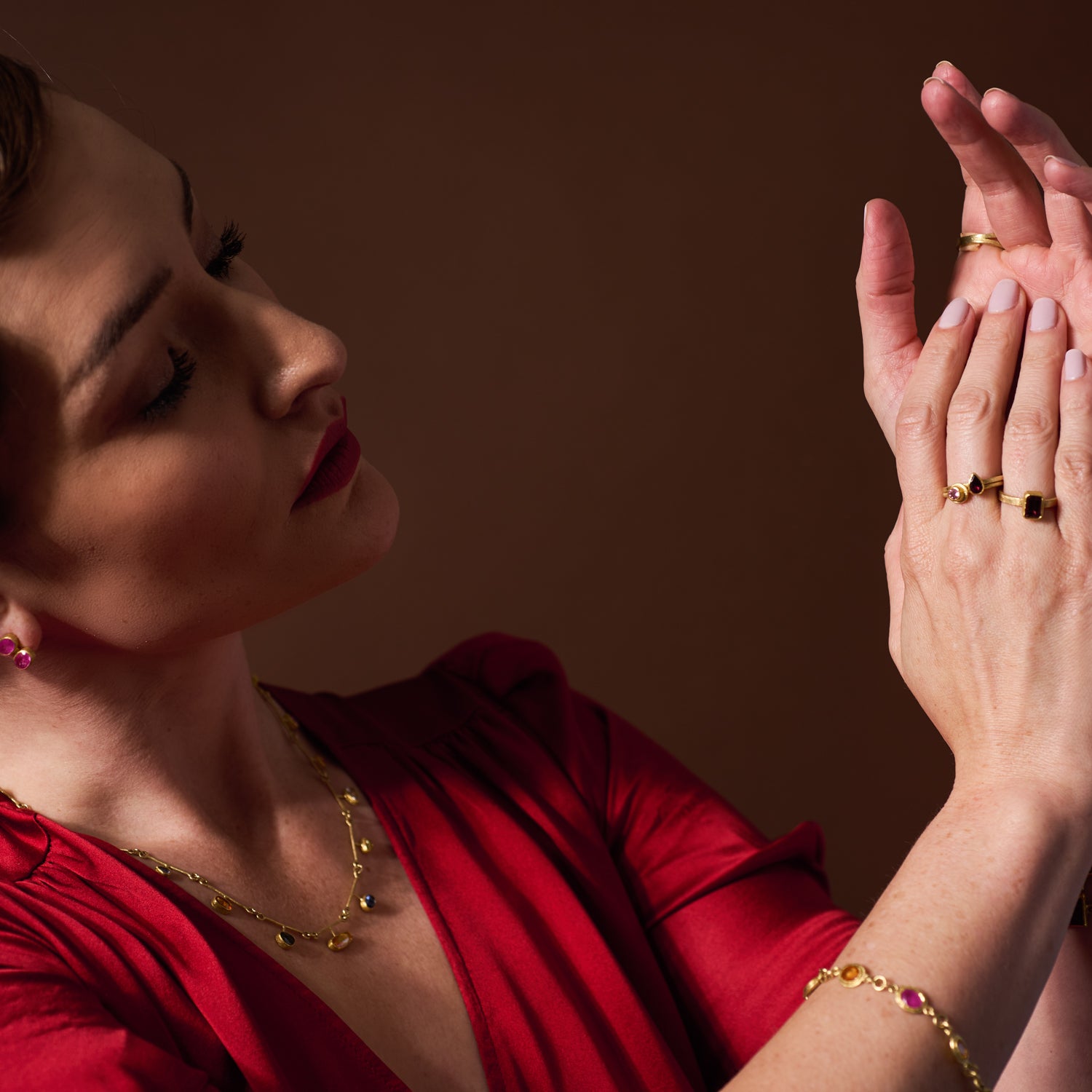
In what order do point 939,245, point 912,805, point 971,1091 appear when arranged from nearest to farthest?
point 971,1091
point 939,245
point 912,805

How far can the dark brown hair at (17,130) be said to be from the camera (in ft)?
2.47

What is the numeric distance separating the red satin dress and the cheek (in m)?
0.17

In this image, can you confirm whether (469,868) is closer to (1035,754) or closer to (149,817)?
(149,817)

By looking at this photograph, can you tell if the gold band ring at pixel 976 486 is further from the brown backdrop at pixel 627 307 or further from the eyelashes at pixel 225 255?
the brown backdrop at pixel 627 307

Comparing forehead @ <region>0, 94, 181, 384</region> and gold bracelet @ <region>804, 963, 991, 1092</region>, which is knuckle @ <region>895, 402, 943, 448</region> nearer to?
gold bracelet @ <region>804, 963, 991, 1092</region>

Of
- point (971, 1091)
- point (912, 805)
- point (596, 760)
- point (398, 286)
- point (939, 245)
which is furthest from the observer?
point (912, 805)

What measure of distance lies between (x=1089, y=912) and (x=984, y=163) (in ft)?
1.80

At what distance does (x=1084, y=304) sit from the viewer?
85 cm

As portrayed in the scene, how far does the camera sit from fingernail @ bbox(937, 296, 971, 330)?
0.88 meters

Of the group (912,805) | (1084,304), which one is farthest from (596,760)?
(912,805)

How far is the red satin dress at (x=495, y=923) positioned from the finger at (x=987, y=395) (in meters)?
0.38

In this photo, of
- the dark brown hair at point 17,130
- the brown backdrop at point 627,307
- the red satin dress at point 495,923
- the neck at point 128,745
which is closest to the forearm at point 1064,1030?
the red satin dress at point 495,923

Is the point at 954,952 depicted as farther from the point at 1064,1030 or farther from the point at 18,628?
the point at 18,628

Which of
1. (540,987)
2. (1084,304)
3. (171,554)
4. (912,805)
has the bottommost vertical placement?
(912,805)
